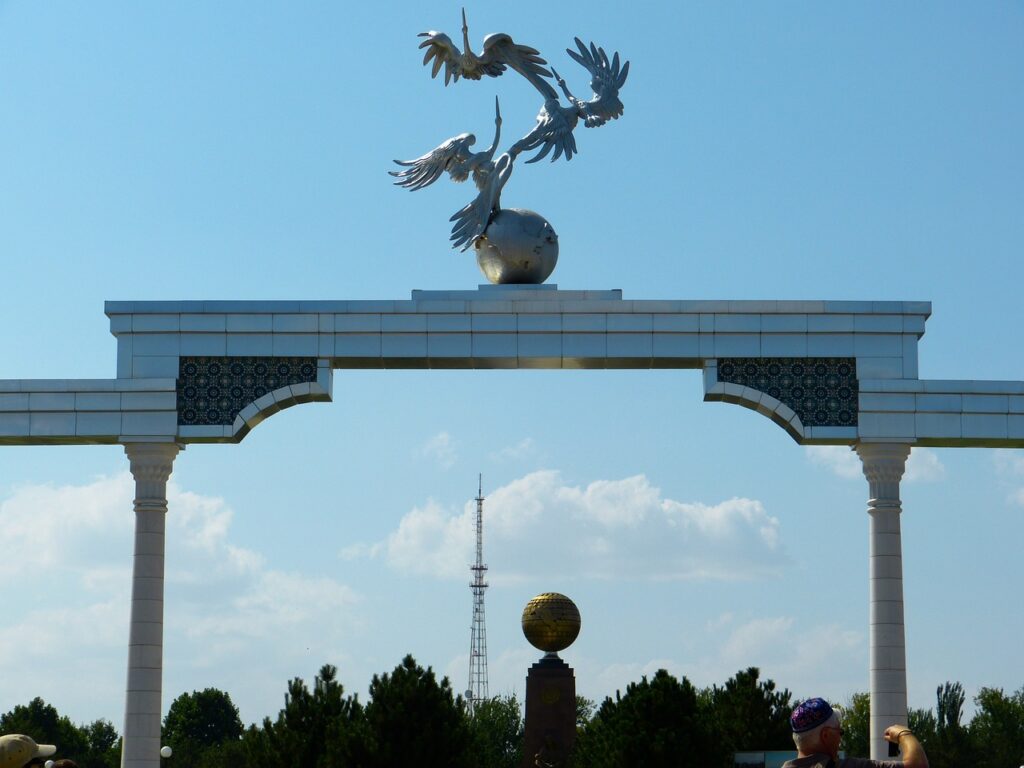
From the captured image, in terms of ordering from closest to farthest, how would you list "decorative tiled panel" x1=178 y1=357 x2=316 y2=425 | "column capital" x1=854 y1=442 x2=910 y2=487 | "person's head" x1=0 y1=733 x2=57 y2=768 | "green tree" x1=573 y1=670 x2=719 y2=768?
"person's head" x1=0 y1=733 x2=57 y2=768 < "column capital" x1=854 y1=442 x2=910 y2=487 < "decorative tiled panel" x1=178 y1=357 x2=316 y2=425 < "green tree" x1=573 y1=670 x2=719 y2=768

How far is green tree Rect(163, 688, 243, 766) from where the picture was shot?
58562 mm

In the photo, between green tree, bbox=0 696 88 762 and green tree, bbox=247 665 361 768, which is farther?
green tree, bbox=0 696 88 762

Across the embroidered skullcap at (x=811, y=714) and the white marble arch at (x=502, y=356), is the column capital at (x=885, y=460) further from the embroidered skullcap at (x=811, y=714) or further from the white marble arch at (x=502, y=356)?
the embroidered skullcap at (x=811, y=714)

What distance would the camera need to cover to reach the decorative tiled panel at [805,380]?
19562 mm

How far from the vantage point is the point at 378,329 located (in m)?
19.7

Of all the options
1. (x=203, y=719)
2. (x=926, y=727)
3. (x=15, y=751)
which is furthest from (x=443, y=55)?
(x=203, y=719)

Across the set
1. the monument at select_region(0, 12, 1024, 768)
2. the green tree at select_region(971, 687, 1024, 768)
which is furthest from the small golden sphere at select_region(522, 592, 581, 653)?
the green tree at select_region(971, 687, 1024, 768)

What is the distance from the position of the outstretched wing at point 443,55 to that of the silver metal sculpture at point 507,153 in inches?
0.5

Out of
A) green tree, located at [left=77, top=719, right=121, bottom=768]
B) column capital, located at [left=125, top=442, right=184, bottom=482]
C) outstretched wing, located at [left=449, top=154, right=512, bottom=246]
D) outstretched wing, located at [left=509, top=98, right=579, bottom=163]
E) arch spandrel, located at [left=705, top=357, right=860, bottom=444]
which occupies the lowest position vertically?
green tree, located at [left=77, top=719, right=121, bottom=768]

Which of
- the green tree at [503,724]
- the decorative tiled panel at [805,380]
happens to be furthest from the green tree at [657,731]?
the green tree at [503,724]

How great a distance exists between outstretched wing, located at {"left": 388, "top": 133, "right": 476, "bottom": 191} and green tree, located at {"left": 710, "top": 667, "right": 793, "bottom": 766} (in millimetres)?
8216

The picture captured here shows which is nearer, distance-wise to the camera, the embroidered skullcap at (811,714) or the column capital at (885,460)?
the embroidered skullcap at (811,714)

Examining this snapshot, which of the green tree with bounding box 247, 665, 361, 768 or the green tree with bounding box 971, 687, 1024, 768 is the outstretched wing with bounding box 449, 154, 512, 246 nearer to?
the green tree with bounding box 247, 665, 361, 768

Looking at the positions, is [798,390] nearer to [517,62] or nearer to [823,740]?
[517,62]
